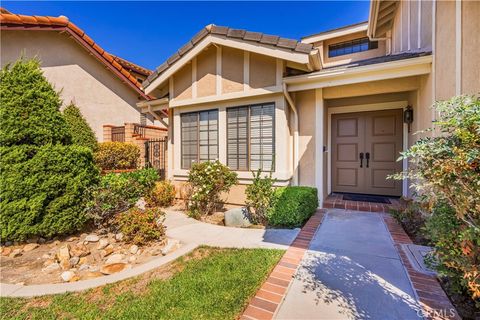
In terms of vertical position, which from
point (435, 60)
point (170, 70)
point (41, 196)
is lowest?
point (41, 196)

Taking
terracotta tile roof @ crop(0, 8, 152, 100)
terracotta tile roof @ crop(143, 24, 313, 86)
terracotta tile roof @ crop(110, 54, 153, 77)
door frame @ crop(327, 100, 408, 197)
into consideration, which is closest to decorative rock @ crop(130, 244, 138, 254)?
terracotta tile roof @ crop(143, 24, 313, 86)

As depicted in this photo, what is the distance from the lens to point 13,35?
9.59 m

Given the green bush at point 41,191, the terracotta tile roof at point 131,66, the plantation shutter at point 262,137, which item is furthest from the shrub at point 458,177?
the terracotta tile roof at point 131,66

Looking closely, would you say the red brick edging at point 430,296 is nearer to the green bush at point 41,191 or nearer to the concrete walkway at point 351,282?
the concrete walkway at point 351,282

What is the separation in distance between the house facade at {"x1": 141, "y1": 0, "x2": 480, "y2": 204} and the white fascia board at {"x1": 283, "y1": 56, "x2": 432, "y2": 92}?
22mm

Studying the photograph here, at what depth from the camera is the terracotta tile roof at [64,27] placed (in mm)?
8844

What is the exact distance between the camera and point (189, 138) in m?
8.16

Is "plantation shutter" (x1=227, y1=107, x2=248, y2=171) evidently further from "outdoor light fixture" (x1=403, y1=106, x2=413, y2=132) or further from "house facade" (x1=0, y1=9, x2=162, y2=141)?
"outdoor light fixture" (x1=403, y1=106, x2=413, y2=132)

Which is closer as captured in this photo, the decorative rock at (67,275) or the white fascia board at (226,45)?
the decorative rock at (67,275)

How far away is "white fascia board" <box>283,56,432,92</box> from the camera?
5227 millimetres

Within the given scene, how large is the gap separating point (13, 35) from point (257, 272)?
13.5 metres

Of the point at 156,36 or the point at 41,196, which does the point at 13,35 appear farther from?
the point at 41,196

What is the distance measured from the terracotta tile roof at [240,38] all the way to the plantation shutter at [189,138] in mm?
1808

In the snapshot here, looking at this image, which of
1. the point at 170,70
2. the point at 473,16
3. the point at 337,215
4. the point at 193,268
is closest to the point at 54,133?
the point at 170,70
